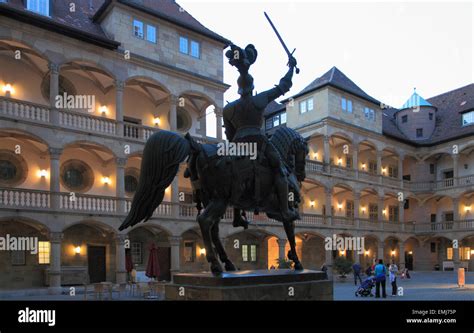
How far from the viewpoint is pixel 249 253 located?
1375 inches

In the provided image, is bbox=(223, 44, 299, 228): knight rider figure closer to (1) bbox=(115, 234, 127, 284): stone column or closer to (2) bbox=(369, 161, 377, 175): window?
(1) bbox=(115, 234, 127, 284): stone column

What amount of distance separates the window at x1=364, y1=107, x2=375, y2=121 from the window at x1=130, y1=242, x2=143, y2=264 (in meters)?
23.7

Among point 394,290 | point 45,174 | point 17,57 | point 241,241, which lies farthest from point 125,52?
point 394,290

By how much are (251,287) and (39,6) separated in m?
23.4

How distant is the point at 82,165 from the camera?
1069 inches

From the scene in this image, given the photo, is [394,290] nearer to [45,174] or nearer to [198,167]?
[198,167]

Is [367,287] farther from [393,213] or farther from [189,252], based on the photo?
[393,213]

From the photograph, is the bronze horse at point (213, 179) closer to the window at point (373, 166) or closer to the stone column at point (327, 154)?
the stone column at point (327, 154)

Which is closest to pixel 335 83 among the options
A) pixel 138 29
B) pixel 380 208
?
pixel 380 208

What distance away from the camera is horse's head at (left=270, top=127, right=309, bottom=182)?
25.2 feet

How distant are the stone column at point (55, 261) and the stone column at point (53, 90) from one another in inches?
221

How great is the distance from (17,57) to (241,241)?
18.8 m

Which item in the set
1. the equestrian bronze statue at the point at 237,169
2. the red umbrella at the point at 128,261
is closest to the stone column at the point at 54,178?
the red umbrella at the point at 128,261

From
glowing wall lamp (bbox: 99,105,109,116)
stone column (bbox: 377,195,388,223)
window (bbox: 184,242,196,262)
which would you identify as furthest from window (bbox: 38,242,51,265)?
stone column (bbox: 377,195,388,223)
